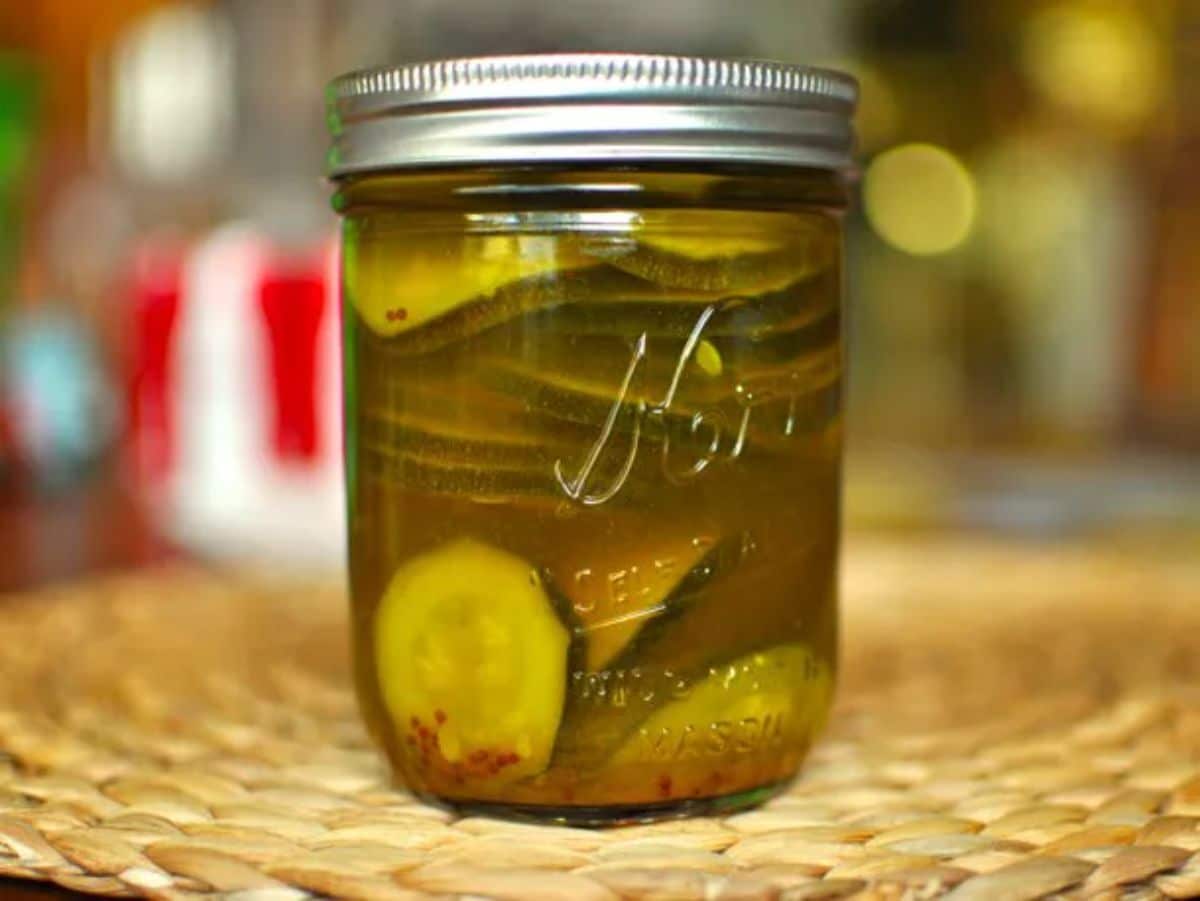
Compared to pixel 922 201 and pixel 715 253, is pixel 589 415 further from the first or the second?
pixel 922 201

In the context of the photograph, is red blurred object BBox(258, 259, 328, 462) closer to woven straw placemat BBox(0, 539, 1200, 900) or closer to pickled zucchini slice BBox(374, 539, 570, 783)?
woven straw placemat BBox(0, 539, 1200, 900)

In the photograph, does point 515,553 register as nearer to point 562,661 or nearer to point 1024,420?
point 562,661

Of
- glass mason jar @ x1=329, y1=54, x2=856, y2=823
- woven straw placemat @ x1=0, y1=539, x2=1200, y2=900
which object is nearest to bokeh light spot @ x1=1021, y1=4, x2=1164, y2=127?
woven straw placemat @ x1=0, y1=539, x2=1200, y2=900

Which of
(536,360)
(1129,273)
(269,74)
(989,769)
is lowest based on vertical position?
(989,769)

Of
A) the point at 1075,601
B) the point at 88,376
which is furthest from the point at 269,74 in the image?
the point at 1075,601

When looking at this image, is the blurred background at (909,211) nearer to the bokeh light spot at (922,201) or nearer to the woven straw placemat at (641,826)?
the bokeh light spot at (922,201)

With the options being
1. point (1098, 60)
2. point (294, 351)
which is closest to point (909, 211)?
point (1098, 60)

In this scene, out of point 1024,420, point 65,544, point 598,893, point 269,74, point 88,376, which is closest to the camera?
point 598,893
